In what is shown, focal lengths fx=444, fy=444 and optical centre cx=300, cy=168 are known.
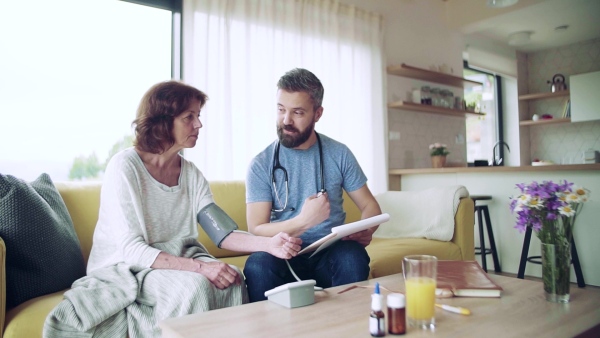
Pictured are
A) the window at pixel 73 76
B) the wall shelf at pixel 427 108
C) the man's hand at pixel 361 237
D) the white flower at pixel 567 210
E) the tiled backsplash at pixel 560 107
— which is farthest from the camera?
the tiled backsplash at pixel 560 107

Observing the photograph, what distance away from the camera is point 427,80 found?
4711mm

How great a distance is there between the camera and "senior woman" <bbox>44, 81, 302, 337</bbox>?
1.37 metres

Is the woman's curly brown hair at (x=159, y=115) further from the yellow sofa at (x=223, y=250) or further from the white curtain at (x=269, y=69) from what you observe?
the white curtain at (x=269, y=69)

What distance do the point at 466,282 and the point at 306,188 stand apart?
0.79 metres

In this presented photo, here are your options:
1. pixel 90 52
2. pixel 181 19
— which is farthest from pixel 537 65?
pixel 90 52

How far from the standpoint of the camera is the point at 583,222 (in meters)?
3.20

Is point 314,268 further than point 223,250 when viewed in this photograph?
No

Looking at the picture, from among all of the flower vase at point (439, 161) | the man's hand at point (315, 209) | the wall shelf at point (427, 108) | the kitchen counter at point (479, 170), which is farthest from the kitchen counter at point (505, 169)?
the man's hand at point (315, 209)

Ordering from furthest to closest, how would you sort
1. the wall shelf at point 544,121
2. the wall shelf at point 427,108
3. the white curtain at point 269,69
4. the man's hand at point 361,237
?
the wall shelf at point 544,121
the wall shelf at point 427,108
the white curtain at point 269,69
the man's hand at point 361,237

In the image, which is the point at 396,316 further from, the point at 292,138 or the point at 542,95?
the point at 542,95

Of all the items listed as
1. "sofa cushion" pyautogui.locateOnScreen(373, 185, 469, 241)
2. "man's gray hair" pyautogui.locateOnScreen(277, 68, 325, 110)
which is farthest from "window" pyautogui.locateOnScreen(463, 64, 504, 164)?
"man's gray hair" pyautogui.locateOnScreen(277, 68, 325, 110)

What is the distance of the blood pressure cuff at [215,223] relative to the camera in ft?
5.69

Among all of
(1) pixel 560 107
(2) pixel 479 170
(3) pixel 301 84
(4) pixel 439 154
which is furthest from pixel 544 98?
(3) pixel 301 84

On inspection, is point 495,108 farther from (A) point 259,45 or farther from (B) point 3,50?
(B) point 3,50
